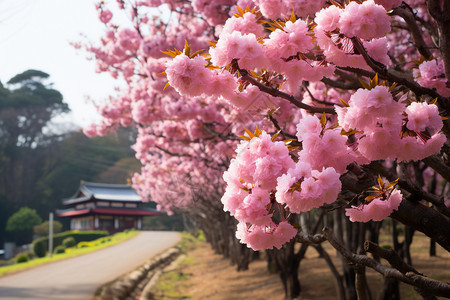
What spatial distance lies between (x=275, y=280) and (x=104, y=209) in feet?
137

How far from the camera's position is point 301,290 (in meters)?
8.32

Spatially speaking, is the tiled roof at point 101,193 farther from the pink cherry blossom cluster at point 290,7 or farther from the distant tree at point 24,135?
the pink cherry blossom cluster at point 290,7

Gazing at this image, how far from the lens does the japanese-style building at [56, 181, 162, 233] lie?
49.0 m

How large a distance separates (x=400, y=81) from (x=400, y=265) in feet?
3.19

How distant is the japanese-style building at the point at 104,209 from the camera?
4903cm

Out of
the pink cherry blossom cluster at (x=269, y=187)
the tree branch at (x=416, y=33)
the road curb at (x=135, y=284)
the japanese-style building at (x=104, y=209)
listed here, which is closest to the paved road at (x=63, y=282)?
the road curb at (x=135, y=284)

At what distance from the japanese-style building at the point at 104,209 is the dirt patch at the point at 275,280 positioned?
36.7 meters

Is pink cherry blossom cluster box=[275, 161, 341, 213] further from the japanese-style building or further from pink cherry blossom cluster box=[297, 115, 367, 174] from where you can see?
the japanese-style building

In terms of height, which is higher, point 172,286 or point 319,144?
point 319,144

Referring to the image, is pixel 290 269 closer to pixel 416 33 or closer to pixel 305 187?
pixel 416 33

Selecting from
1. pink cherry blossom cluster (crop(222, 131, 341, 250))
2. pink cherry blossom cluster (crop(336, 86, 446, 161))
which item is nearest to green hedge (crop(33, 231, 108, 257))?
pink cherry blossom cluster (crop(222, 131, 341, 250))

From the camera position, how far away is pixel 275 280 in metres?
10.3

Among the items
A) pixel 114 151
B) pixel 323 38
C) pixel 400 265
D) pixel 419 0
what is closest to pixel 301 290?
pixel 419 0

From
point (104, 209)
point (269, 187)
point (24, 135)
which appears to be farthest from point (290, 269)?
point (24, 135)
